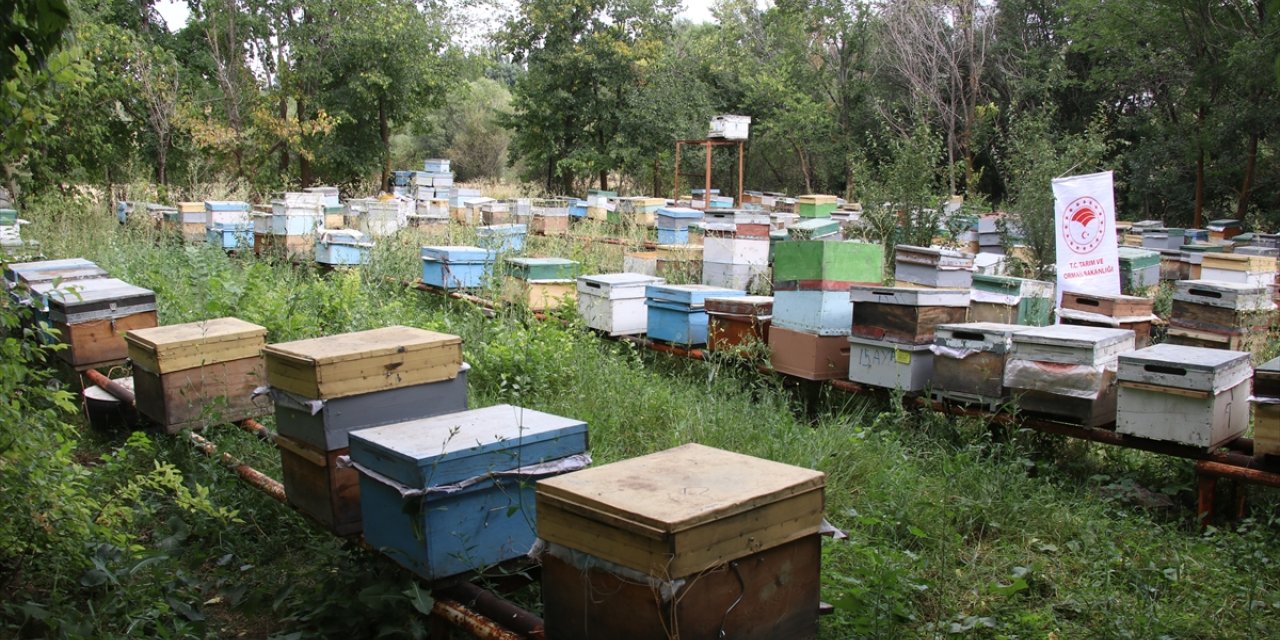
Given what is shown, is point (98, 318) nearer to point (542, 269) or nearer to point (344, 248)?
point (542, 269)

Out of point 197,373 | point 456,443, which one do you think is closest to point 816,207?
point 197,373

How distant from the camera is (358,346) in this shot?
3879 mm

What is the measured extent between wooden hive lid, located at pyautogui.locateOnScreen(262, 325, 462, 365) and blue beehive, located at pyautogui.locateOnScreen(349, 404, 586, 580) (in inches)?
17.0

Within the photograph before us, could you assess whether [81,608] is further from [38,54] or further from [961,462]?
[961,462]

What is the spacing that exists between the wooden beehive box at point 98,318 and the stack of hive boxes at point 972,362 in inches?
199

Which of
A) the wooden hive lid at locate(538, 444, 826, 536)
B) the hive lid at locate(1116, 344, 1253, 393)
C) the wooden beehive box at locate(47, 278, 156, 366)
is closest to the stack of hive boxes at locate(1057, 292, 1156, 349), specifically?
the hive lid at locate(1116, 344, 1253, 393)

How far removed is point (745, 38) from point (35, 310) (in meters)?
25.5

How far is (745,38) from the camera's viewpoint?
96.4ft

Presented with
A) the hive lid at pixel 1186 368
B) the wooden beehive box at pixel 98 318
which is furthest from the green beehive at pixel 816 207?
the wooden beehive box at pixel 98 318

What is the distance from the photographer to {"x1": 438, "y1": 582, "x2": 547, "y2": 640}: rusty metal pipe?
9.86 ft

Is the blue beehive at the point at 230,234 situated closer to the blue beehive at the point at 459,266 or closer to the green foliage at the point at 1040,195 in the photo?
the blue beehive at the point at 459,266

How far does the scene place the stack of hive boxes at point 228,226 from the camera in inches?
461

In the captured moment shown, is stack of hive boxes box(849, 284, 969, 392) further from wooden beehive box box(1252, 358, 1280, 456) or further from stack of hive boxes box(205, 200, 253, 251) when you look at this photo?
stack of hive boxes box(205, 200, 253, 251)

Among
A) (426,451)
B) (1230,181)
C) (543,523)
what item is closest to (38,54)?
(426,451)
